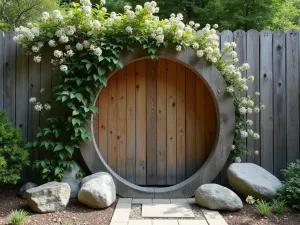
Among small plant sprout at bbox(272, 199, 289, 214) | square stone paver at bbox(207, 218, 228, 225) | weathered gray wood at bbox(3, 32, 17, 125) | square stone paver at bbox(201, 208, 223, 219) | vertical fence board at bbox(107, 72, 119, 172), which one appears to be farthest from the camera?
vertical fence board at bbox(107, 72, 119, 172)

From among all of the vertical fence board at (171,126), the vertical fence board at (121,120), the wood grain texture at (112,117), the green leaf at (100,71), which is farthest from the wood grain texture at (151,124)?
the green leaf at (100,71)

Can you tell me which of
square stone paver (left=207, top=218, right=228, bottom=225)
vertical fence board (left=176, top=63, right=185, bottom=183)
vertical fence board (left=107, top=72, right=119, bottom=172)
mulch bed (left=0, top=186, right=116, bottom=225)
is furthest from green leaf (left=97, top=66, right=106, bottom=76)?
square stone paver (left=207, top=218, right=228, bottom=225)

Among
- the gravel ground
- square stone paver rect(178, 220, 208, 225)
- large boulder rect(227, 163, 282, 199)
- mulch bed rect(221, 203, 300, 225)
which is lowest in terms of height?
mulch bed rect(221, 203, 300, 225)

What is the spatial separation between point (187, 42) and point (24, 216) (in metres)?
2.49

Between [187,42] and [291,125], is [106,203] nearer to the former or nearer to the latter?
[187,42]

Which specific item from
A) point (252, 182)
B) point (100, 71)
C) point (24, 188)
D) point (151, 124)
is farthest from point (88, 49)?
point (252, 182)

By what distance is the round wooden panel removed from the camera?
3.96m

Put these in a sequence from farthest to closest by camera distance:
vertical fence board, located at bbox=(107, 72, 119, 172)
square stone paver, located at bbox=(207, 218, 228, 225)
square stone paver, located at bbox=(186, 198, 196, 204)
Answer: vertical fence board, located at bbox=(107, 72, 119, 172), square stone paver, located at bbox=(186, 198, 196, 204), square stone paver, located at bbox=(207, 218, 228, 225)

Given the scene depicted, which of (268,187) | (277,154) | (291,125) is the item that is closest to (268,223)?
(268,187)

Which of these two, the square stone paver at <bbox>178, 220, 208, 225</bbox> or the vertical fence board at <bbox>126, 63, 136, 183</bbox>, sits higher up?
the vertical fence board at <bbox>126, 63, 136, 183</bbox>

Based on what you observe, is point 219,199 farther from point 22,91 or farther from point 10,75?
point 10,75

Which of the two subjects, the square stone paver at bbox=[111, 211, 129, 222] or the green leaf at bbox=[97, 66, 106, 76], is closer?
the square stone paver at bbox=[111, 211, 129, 222]

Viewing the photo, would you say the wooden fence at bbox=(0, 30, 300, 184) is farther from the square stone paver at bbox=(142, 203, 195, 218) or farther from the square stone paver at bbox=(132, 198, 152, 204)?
the square stone paver at bbox=(132, 198, 152, 204)

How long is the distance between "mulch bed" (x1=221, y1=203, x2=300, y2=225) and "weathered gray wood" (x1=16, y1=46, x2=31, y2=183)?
2.54m
